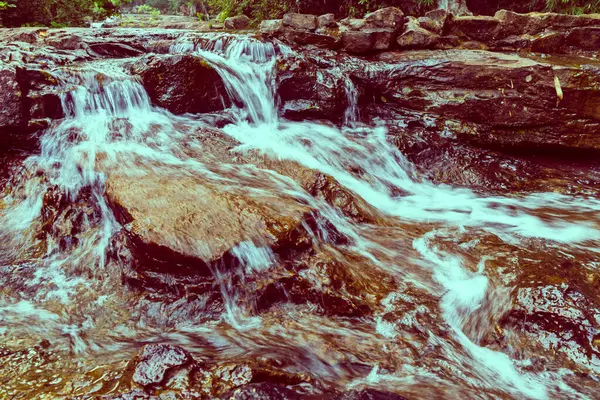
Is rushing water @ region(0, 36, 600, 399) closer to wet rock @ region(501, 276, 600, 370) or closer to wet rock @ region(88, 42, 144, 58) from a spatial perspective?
wet rock @ region(501, 276, 600, 370)

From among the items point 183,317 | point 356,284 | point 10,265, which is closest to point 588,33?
point 356,284

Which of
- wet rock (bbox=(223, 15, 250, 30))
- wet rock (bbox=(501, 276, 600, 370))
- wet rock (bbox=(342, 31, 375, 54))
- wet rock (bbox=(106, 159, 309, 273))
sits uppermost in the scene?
wet rock (bbox=(223, 15, 250, 30))

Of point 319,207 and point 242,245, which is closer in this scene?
point 242,245

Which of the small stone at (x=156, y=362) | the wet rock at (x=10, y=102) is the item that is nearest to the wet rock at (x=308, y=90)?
the wet rock at (x=10, y=102)

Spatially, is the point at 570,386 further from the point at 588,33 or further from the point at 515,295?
the point at 588,33

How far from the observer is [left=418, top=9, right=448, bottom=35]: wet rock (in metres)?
8.23

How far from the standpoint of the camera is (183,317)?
3.48m

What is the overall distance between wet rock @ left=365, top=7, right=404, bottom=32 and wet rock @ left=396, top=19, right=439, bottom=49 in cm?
24

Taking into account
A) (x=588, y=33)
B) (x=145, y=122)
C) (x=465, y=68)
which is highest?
(x=588, y=33)

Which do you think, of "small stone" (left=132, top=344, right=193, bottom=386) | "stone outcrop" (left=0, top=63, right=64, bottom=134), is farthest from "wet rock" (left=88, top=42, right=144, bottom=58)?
"small stone" (left=132, top=344, right=193, bottom=386)

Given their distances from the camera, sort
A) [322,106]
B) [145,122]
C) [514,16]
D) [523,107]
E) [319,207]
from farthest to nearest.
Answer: [514,16] → [322,106] → [523,107] → [145,122] → [319,207]

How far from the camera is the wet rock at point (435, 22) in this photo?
8.23m

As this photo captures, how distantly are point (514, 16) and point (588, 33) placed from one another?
54.6 inches

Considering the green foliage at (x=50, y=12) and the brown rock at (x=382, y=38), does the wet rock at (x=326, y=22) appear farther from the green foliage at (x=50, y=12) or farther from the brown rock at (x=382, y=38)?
the green foliage at (x=50, y=12)
